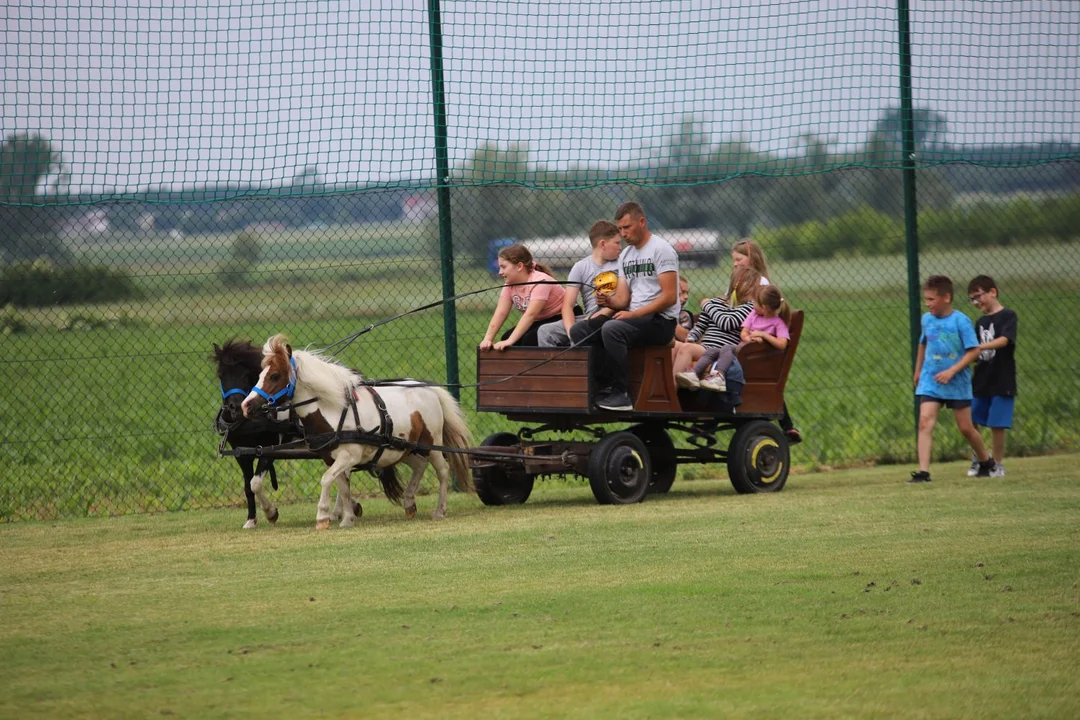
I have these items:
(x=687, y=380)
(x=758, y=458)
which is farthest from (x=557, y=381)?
(x=758, y=458)

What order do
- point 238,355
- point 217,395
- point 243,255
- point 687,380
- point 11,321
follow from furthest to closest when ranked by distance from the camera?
point 217,395
point 243,255
point 11,321
point 687,380
point 238,355

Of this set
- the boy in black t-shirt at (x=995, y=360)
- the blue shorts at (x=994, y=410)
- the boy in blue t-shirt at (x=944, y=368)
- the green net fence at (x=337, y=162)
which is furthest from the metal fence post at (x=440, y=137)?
the blue shorts at (x=994, y=410)

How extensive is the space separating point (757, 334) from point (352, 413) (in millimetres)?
3319

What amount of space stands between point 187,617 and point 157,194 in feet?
19.5

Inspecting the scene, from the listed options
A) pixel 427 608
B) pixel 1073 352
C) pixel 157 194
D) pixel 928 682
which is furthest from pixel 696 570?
pixel 1073 352

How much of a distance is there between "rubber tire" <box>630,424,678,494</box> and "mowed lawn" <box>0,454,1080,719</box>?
1111 mm

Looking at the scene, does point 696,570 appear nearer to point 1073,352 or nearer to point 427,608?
point 427,608

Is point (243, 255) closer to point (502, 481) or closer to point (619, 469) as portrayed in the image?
point (502, 481)

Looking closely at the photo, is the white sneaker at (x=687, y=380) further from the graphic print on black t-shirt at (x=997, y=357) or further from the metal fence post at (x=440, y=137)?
the graphic print on black t-shirt at (x=997, y=357)

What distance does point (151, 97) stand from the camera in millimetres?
11758

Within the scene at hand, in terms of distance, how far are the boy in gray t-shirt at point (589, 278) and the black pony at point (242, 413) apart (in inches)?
82.6

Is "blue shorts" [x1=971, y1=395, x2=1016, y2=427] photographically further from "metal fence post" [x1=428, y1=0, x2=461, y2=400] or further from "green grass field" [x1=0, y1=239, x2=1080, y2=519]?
"metal fence post" [x1=428, y1=0, x2=461, y2=400]

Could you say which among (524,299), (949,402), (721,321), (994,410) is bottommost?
(994,410)

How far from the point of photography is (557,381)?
1030 centimetres
